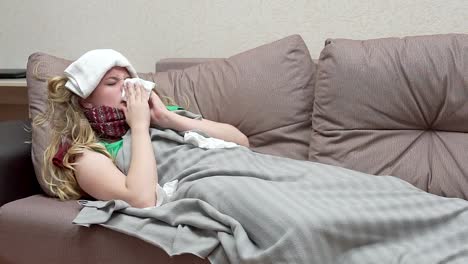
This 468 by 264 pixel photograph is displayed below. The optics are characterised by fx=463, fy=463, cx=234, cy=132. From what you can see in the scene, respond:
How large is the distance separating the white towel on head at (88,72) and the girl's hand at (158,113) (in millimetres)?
162

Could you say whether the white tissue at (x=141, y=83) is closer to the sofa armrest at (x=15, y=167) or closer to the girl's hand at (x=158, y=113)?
the girl's hand at (x=158, y=113)

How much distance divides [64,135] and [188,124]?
0.36 meters

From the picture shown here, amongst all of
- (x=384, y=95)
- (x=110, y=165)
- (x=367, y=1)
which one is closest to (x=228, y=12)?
(x=367, y=1)

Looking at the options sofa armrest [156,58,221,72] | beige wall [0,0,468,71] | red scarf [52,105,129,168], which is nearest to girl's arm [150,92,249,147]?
red scarf [52,105,129,168]

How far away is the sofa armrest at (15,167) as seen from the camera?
125 cm

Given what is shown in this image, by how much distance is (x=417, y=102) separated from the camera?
139 centimetres

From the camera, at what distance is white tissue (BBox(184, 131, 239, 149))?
134 centimetres

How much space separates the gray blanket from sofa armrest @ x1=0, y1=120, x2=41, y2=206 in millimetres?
267

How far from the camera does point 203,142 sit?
1.35 meters

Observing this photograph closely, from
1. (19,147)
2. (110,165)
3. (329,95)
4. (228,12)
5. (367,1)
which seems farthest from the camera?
(228,12)

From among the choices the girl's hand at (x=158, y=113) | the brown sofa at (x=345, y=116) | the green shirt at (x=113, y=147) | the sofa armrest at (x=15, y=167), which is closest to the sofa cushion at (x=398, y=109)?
the brown sofa at (x=345, y=116)

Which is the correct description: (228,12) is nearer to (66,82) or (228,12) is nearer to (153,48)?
(153,48)

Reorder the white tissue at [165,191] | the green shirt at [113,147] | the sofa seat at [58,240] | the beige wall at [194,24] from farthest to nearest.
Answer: the beige wall at [194,24] → the green shirt at [113,147] → the white tissue at [165,191] → the sofa seat at [58,240]

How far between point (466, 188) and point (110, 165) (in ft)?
3.20
